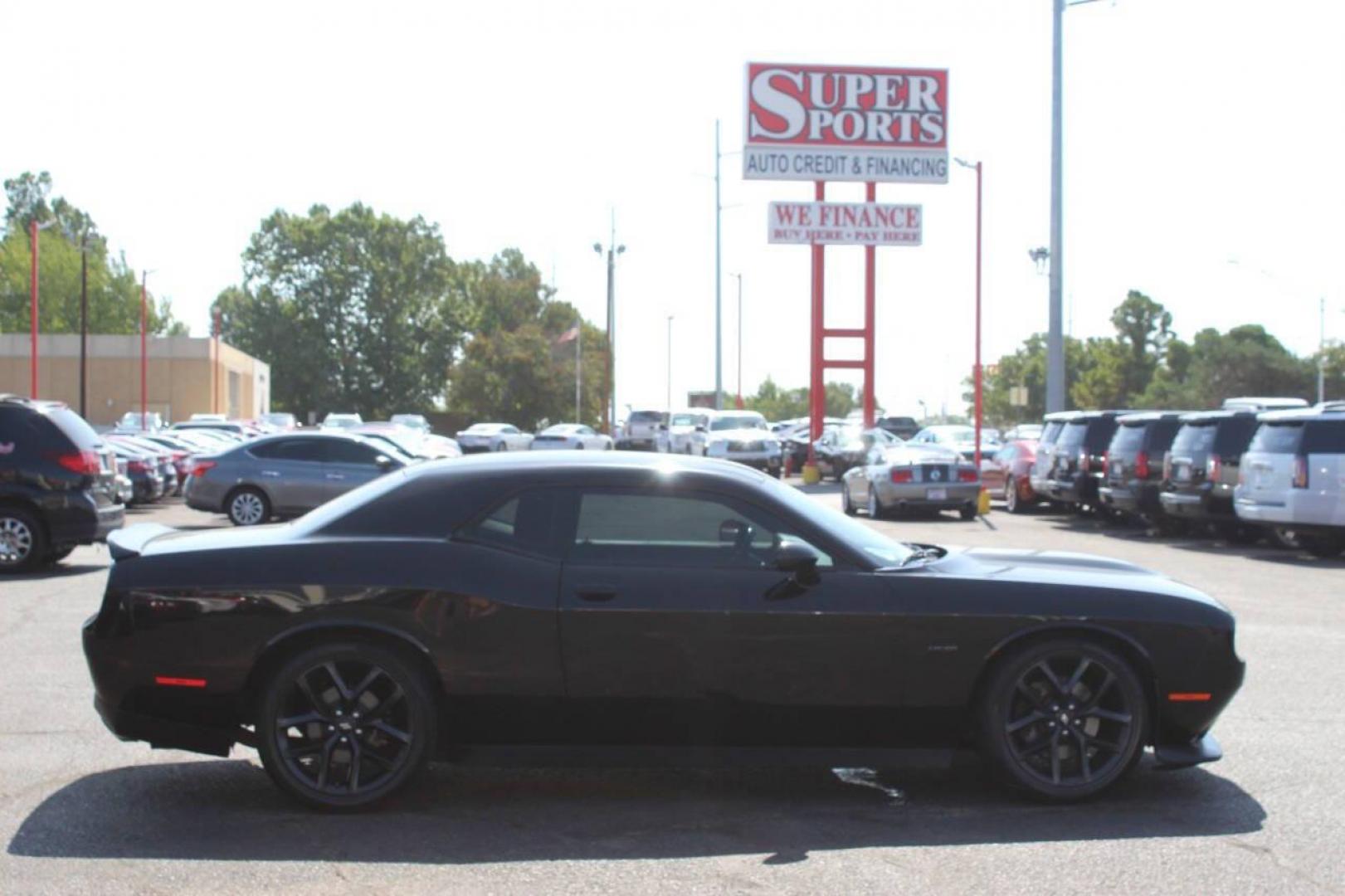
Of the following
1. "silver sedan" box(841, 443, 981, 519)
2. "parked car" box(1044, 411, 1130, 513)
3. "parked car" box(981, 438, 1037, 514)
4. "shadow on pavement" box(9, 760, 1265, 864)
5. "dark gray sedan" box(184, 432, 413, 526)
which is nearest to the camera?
"shadow on pavement" box(9, 760, 1265, 864)

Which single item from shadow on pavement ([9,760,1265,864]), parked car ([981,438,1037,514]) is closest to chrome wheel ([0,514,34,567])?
shadow on pavement ([9,760,1265,864])

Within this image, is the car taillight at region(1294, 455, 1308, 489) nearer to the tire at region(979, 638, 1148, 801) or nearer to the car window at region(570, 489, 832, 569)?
the tire at region(979, 638, 1148, 801)

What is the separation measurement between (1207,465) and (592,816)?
15.4 meters

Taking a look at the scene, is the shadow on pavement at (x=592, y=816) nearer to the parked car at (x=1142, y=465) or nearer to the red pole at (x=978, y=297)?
the parked car at (x=1142, y=465)

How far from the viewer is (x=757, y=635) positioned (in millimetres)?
6285

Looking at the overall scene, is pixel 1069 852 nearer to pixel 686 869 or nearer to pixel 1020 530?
pixel 686 869

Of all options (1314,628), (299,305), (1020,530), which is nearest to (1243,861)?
(1314,628)

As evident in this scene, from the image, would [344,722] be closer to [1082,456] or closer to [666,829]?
[666,829]

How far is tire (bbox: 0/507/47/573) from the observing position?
15469 millimetres

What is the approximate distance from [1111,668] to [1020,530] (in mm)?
17215

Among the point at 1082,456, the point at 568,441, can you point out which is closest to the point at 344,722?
the point at 1082,456

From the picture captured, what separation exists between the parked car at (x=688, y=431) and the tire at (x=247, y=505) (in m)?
24.5

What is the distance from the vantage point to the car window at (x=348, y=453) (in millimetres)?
22859

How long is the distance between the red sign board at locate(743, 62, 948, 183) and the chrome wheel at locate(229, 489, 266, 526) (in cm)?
1913
